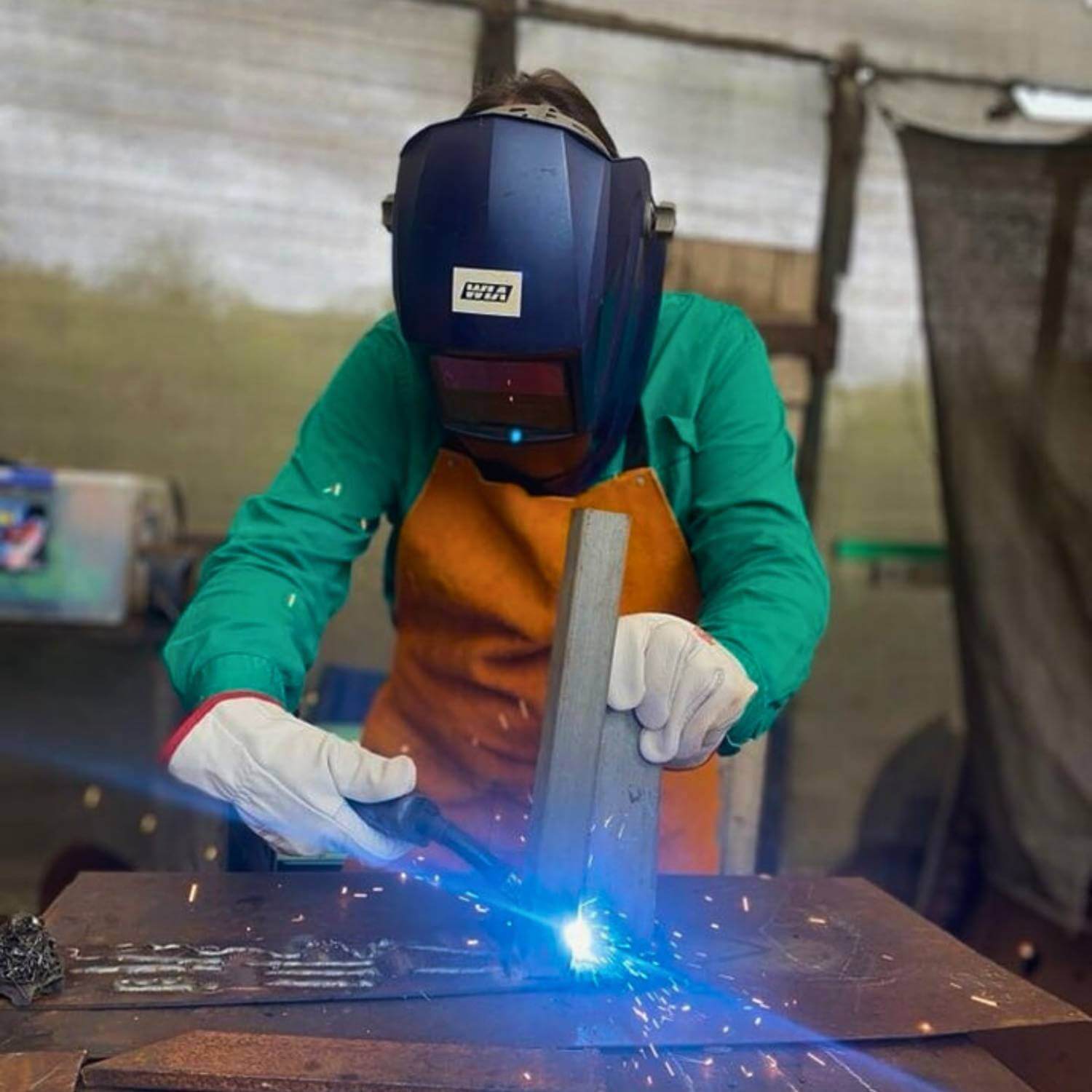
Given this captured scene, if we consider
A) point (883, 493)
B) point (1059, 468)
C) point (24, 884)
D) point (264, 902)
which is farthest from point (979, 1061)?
point (24, 884)

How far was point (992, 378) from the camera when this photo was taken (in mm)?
2879

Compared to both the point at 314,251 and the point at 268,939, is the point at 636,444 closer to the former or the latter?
the point at 268,939

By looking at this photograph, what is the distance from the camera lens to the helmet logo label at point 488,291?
1.20 m

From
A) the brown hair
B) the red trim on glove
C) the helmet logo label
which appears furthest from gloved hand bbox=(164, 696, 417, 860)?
the brown hair

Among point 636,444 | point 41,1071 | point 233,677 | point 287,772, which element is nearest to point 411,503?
point 636,444

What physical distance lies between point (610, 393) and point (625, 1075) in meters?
0.74

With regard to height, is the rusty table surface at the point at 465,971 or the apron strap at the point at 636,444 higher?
the apron strap at the point at 636,444

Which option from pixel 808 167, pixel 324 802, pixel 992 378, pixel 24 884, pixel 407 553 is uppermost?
pixel 808 167

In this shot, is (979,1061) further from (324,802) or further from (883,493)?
(883,493)

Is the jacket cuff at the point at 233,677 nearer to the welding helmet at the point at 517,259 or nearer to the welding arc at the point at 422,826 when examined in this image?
the welding arc at the point at 422,826

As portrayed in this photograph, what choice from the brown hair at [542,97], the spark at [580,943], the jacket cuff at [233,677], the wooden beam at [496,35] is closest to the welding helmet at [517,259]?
the brown hair at [542,97]

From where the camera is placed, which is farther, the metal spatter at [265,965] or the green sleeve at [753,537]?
the green sleeve at [753,537]

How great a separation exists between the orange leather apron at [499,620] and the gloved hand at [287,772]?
35 cm

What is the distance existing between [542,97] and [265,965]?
1.03 meters
